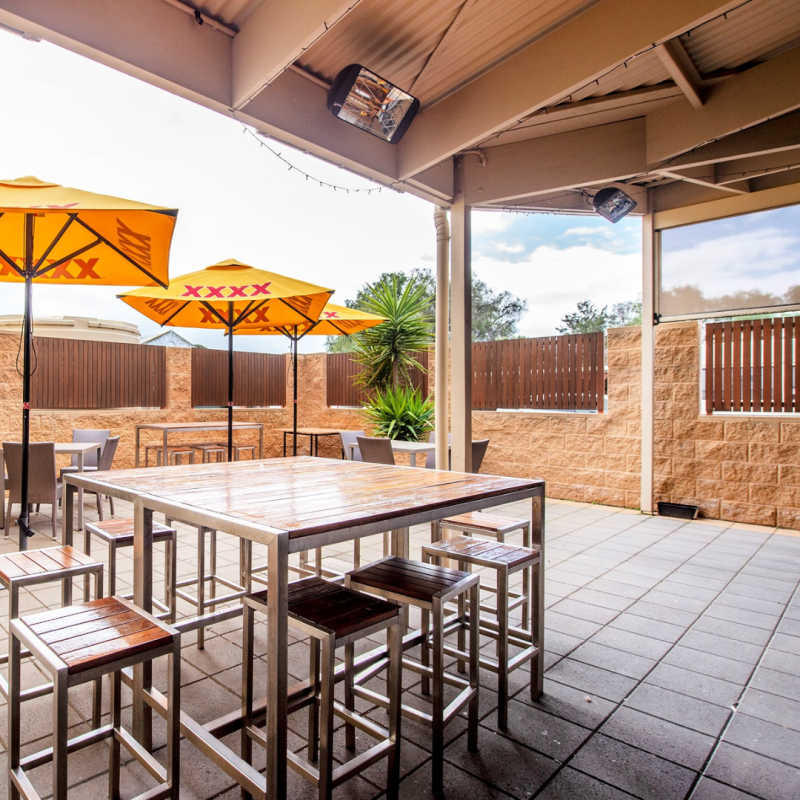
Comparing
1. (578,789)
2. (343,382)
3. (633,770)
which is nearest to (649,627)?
(633,770)

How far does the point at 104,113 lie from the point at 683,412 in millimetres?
29811

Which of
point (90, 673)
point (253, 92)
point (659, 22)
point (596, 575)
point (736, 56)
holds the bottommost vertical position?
point (596, 575)

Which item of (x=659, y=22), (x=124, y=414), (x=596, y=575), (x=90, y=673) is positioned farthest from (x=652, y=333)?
(x=124, y=414)

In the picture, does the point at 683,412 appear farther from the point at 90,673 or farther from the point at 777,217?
the point at 90,673

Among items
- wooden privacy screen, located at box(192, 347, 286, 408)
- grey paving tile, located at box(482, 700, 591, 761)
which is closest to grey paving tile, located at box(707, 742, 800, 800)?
grey paving tile, located at box(482, 700, 591, 761)

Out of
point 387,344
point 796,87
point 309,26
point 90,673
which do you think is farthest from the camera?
point 387,344

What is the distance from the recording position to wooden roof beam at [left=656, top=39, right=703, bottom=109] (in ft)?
10.9

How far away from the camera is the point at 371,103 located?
341 cm

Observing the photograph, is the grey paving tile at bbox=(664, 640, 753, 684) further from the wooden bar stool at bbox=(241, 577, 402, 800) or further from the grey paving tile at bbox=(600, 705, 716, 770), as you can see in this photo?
the wooden bar stool at bbox=(241, 577, 402, 800)

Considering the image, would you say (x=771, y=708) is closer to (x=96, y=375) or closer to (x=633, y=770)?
(x=633, y=770)

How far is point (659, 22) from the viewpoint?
2.71 meters

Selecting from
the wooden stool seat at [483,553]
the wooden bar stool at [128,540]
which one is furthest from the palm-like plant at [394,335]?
the wooden stool seat at [483,553]

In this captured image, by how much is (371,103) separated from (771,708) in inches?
144

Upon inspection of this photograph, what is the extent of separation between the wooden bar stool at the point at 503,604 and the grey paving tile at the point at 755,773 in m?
0.66
